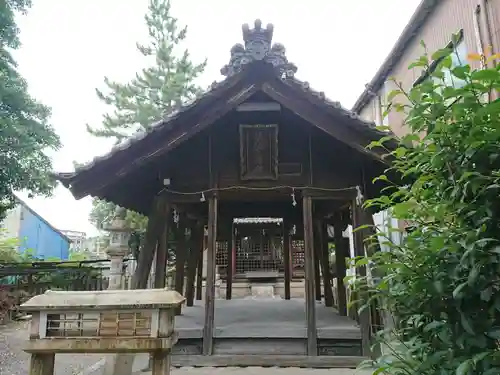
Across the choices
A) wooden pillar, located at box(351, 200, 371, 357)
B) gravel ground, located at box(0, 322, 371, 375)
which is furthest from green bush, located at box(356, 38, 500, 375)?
wooden pillar, located at box(351, 200, 371, 357)

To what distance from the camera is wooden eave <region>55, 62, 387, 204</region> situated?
5164 mm

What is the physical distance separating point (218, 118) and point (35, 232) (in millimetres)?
26027

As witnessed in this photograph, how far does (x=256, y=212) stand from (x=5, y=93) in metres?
9.34

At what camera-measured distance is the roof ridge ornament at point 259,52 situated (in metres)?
5.12

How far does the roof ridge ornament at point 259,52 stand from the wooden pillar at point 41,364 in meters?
3.87

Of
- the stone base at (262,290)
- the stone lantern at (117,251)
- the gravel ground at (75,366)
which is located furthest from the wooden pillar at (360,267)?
the stone base at (262,290)

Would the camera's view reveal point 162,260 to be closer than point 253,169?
Yes

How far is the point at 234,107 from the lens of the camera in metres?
5.22

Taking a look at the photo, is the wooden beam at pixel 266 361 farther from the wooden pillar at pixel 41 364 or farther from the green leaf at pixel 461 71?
A: the green leaf at pixel 461 71

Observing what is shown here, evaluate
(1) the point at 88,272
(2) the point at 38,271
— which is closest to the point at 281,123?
(2) the point at 38,271

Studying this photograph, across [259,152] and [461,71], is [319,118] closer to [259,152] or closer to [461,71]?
[259,152]

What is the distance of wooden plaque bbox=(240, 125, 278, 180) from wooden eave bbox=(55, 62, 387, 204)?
517mm

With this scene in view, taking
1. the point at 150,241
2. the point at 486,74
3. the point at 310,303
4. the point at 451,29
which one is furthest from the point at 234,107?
the point at 451,29

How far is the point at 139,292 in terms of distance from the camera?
10.2 ft
